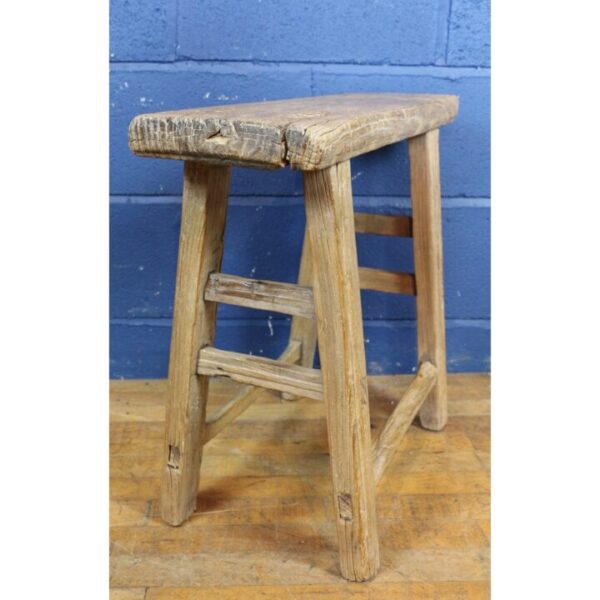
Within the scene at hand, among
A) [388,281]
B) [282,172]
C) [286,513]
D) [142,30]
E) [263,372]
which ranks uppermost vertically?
[142,30]

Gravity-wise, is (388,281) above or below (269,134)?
below

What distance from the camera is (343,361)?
111cm

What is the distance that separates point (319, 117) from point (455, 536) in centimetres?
72

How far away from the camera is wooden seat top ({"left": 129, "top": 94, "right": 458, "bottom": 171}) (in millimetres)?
955

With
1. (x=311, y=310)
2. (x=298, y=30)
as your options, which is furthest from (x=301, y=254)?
(x=311, y=310)

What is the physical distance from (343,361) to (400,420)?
348 millimetres

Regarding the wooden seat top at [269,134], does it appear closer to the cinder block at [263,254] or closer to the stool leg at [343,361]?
the stool leg at [343,361]

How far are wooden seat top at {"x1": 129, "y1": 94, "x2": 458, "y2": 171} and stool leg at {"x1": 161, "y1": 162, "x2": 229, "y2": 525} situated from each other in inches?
4.4

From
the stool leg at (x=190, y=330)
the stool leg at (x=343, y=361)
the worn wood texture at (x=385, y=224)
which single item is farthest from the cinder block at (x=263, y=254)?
the stool leg at (x=343, y=361)

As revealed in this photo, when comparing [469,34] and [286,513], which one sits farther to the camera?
[469,34]

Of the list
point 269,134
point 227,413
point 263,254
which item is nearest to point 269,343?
point 263,254

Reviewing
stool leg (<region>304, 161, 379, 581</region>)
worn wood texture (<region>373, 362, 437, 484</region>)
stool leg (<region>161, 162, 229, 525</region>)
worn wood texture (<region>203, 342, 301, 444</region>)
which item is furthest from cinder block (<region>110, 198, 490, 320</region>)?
stool leg (<region>304, 161, 379, 581</region>)

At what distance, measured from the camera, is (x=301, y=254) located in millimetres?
1780

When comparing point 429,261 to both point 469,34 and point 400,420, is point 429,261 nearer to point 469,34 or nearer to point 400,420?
point 400,420
